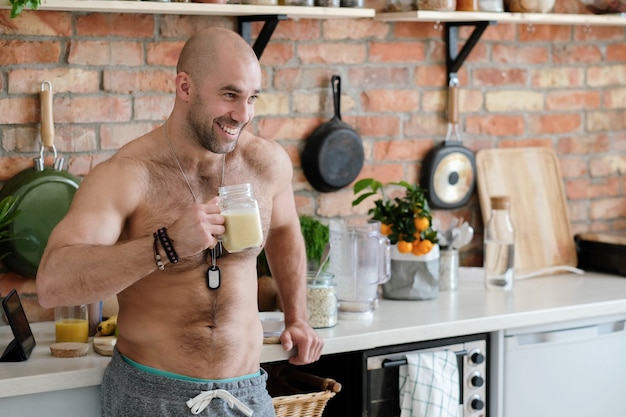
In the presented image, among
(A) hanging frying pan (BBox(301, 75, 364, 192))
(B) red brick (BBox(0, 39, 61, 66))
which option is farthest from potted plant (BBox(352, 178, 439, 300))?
(B) red brick (BBox(0, 39, 61, 66))

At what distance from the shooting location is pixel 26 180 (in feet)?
9.64

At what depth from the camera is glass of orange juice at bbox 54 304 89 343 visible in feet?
8.99

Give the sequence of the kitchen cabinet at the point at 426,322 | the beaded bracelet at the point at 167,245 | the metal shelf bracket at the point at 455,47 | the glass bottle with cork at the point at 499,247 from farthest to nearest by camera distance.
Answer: the metal shelf bracket at the point at 455,47, the glass bottle with cork at the point at 499,247, the kitchen cabinet at the point at 426,322, the beaded bracelet at the point at 167,245

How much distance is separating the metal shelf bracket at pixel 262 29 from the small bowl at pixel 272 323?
2.76ft

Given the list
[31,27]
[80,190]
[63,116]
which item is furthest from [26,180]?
[80,190]

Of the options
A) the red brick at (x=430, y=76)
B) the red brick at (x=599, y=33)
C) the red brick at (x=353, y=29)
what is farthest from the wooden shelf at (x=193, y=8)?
the red brick at (x=599, y=33)

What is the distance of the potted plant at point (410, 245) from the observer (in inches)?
131

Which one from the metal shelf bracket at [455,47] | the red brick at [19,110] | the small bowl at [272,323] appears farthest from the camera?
the metal shelf bracket at [455,47]

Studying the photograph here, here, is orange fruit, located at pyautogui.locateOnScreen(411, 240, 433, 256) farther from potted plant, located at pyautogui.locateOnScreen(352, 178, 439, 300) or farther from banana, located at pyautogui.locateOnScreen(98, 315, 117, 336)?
banana, located at pyautogui.locateOnScreen(98, 315, 117, 336)

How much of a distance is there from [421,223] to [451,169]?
0.53m

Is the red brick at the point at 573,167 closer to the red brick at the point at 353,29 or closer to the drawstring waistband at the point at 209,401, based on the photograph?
the red brick at the point at 353,29

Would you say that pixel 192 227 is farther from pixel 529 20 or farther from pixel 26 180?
pixel 529 20

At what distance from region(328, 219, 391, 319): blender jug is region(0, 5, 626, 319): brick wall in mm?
395

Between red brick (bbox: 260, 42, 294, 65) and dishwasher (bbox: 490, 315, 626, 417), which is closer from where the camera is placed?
dishwasher (bbox: 490, 315, 626, 417)
